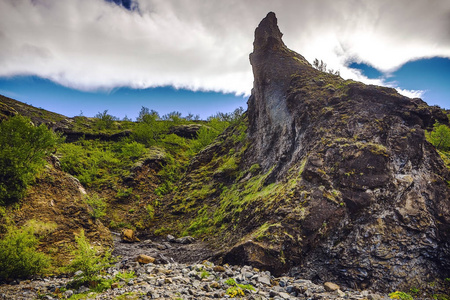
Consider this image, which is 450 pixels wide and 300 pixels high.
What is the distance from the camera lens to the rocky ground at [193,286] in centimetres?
854

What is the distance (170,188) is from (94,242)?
15317mm

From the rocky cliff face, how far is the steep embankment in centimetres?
6

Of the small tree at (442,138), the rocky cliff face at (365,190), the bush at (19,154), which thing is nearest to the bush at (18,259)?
the bush at (19,154)

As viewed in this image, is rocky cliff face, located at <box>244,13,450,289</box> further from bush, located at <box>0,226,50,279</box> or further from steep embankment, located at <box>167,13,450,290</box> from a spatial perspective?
bush, located at <box>0,226,50,279</box>

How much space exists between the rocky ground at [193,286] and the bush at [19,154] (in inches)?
268

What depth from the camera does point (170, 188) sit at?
31562mm

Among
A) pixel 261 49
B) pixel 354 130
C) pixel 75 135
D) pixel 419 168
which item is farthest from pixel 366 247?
pixel 75 135

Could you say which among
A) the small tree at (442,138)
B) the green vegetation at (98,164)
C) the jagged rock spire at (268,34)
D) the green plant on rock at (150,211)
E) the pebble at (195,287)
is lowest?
the green plant on rock at (150,211)

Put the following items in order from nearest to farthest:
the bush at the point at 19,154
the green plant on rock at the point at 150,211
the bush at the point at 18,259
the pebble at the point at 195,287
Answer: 1. the pebble at the point at 195,287
2. the bush at the point at 18,259
3. the bush at the point at 19,154
4. the green plant on rock at the point at 150,211

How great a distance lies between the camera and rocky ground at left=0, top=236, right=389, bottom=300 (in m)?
8.54

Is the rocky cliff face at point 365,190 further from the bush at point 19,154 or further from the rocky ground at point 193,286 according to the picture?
the bush at point 19,154

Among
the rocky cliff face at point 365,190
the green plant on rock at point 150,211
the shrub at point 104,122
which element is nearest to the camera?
the rocky cliff face at point 365,190

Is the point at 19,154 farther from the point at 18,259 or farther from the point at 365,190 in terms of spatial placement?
the point at 365,190

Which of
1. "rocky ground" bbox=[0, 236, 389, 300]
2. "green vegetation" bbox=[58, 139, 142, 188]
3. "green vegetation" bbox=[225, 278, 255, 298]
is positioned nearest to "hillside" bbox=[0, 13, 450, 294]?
"green vegetation" bbox=[58, 139, 142, 188]
